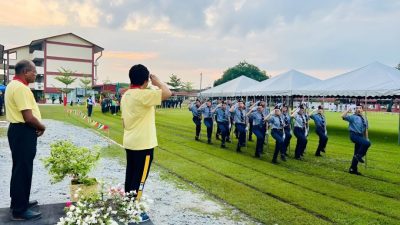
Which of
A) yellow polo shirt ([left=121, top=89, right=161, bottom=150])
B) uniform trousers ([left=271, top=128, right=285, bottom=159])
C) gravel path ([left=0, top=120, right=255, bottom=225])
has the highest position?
yellow polo shirt ([left=121, top=89, right=161, bottom=150])

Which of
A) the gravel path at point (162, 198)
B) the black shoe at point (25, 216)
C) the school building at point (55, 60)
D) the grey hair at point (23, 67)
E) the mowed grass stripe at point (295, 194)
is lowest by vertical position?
the mowed grass stripe at point (295, 194)

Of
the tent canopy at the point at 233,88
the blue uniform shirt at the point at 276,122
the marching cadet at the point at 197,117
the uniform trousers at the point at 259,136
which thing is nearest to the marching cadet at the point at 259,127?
the uniform trousers at the point at 259,136

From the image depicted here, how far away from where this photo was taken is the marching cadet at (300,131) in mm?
12945

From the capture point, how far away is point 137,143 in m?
4.86

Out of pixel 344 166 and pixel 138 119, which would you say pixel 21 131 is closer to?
pixel 138 119

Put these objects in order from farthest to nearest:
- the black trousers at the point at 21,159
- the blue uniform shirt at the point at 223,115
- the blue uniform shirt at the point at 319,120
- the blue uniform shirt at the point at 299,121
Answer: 1. the blue uniform shirt at the point at 223,115
2. the blue uniform shirt at the point at 319,120
3. the blue uniform shirt at the point at 299,121
4. the black trousers at the point at 21,159

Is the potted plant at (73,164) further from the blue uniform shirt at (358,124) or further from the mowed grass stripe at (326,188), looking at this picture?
the blue uniform shirt at (358,124)

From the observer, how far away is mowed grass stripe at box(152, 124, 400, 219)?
23.9 ft

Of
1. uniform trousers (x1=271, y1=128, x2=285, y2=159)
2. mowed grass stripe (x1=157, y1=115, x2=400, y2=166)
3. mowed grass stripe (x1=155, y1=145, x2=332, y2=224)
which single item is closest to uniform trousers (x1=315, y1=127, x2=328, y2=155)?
mowed grass stripe (x1=157, y1=115, x2=400, y2=166)

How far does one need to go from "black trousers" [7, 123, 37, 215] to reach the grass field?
10.9ft

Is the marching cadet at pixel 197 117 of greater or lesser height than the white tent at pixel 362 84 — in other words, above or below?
below

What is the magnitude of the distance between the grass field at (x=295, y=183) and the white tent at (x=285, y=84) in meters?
8.03

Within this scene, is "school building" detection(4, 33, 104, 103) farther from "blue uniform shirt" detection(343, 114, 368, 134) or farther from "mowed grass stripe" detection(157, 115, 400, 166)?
"blue uniform shirt" detection(343, 114, 368, 134)

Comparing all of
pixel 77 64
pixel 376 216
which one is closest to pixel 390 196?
pixel 376 216
